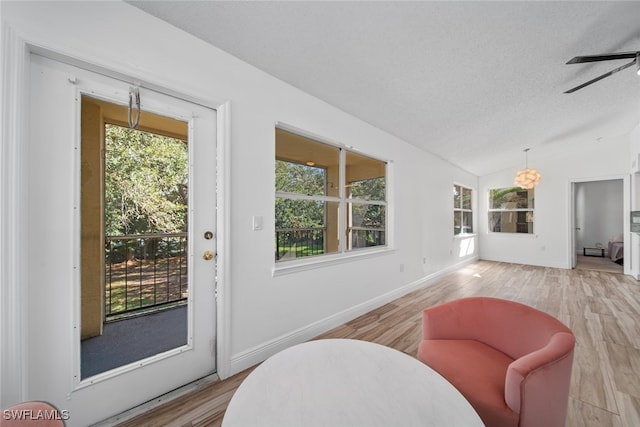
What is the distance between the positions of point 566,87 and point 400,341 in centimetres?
336

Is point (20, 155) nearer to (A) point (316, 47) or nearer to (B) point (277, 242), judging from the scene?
(B) point (277, 242)

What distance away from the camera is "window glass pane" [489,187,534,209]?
643 cm

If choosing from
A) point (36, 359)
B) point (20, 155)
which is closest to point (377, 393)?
point (36, 359)

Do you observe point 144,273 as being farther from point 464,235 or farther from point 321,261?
point 464,235

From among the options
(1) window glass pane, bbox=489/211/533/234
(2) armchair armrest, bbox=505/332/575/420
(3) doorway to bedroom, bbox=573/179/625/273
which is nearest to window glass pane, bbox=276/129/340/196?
(2) armchair armrest, bbox=505/332/575/420

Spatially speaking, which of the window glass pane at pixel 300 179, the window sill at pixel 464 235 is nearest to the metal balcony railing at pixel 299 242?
the window glass pane at pixel 300 179

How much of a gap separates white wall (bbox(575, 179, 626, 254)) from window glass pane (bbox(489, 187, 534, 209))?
6.92 ft

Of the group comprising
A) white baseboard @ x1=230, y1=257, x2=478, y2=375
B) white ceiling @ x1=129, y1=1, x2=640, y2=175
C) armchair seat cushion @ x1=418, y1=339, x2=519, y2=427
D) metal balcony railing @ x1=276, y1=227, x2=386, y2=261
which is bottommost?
white baseboard @ x1=230, y1=257, x2=478, y2=375

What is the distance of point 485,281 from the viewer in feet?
15.6

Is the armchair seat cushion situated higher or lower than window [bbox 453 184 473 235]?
lower

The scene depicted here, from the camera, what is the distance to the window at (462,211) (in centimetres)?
580

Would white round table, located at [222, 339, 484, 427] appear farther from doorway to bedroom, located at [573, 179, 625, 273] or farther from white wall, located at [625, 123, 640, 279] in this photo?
doorway to bedroom, located at [573, 179, 625, 273]

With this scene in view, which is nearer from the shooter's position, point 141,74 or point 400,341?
point 141,74

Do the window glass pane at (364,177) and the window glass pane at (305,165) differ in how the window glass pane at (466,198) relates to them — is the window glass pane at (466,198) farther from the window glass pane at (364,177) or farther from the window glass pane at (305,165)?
the window glass pane at (305,165)
